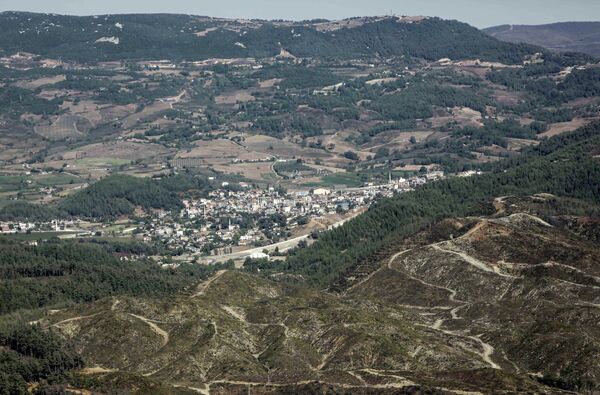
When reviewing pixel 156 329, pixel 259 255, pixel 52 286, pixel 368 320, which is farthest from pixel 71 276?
pixel 368 320

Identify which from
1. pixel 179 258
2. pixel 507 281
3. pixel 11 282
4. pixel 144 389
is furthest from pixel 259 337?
pixel 179 258

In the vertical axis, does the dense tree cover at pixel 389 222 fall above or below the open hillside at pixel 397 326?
below

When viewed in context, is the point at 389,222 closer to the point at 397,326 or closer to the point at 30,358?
the point at 397,326

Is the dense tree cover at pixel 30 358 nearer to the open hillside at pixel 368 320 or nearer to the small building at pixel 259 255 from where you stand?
the open hillside at pixel 368 320

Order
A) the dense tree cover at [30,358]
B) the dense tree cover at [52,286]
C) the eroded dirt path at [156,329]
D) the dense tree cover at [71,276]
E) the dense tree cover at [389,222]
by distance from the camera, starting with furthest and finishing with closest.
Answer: the dense tree cover at [389,222] → the dense tree cover at [71,276] → the eroded dirt path at [156,329] → the dense tree cover at [52,286] → the dense tree cover at [30,358]

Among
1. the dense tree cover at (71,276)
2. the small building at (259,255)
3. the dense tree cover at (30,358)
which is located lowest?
the small building at (259,255)

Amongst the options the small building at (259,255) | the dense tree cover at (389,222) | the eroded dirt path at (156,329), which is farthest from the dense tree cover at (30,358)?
the small building at (259,255)

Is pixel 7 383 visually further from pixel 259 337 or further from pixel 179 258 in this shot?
pixel 179 258

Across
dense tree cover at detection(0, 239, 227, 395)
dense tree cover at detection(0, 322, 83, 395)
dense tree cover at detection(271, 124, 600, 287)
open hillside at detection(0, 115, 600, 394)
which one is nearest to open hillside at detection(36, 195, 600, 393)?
open hillside at detection(0, 115, 600, 394)
